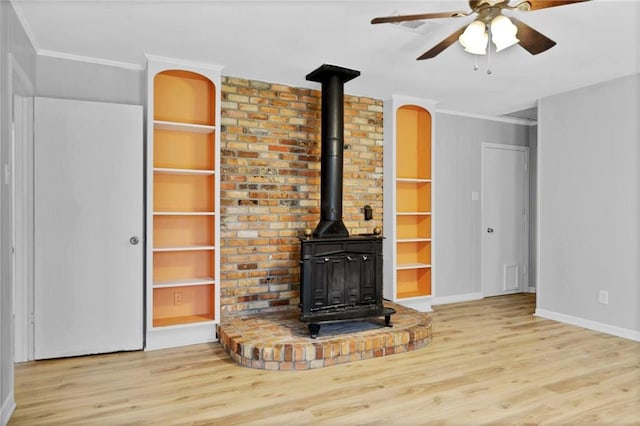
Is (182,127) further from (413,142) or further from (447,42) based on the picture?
(413,142)

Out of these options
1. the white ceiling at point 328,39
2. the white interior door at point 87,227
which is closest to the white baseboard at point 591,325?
the white ceiling at point 328,39

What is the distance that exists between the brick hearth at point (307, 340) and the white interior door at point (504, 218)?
2.20 m

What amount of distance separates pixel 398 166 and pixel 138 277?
9.84 feet

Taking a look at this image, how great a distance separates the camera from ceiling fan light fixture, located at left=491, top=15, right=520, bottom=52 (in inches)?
93.5

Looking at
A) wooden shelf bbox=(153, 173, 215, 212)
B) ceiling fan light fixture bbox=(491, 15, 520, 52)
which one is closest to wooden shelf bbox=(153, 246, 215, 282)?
wooden shelf bbox=(153, 173, 215, 212)

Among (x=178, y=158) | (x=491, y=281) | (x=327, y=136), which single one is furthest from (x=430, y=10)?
(x=491, y=281)

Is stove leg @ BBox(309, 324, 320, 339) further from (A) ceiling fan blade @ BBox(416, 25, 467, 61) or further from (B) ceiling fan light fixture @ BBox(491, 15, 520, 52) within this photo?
(B) ceiling fan light fixture @ BBox(491, 15, 520, 52)

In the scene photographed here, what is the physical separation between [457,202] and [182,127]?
345 centimetres

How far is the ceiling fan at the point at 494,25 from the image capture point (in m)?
2.31

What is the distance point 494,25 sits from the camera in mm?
2420

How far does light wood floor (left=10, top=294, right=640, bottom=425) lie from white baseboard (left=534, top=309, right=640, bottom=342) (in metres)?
0.16

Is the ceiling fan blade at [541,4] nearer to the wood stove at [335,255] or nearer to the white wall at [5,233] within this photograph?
the wood stove at [335,255]

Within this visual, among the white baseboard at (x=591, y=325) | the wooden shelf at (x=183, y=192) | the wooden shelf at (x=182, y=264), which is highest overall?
the wooden shelf at (x=183, y=192)

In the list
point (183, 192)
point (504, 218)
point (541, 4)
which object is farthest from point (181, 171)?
point (504, 218)
